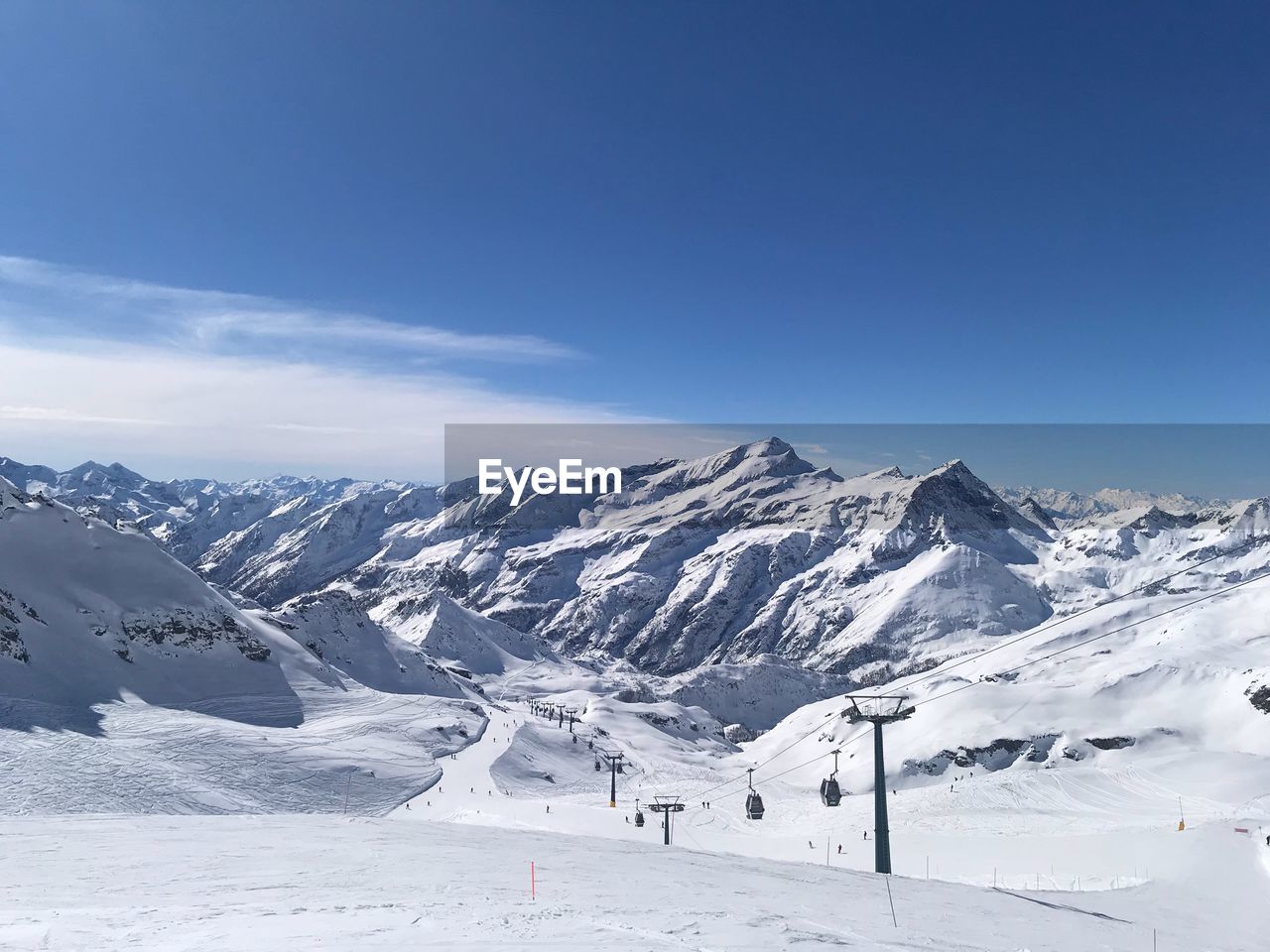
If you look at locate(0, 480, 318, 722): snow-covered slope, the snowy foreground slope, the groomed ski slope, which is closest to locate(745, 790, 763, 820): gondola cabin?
the groomed ski slope

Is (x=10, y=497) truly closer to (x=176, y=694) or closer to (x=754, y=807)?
(x=176, y=694)

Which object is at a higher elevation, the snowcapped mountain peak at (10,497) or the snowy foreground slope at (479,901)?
the snowcapped mountain peak at (10,497)

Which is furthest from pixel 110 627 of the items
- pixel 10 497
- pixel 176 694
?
pixel 10 497

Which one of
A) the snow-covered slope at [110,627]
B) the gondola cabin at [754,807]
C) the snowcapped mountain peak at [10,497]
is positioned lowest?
the gondola cabin at [754,807]

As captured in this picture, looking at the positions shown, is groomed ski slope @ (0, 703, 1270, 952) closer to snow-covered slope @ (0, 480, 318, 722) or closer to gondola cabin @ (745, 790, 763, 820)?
gondola cabin @ (745, 790, 763, 820)

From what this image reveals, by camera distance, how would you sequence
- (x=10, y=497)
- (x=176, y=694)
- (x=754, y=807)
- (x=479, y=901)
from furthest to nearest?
(x=10, y=497)
(x=176, y=694)
(x=754, y=807)
(x=479, y=901)

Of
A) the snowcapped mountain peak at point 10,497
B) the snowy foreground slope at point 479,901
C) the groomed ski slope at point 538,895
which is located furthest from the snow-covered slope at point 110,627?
the snowy foreground slope at point 479,901

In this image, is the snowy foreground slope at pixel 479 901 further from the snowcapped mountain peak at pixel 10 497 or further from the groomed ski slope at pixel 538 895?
the snowcapped mountain peak at pixel 10 497

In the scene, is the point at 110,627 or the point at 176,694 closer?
the point at 176,694

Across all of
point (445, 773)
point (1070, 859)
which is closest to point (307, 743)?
point (445, 773)

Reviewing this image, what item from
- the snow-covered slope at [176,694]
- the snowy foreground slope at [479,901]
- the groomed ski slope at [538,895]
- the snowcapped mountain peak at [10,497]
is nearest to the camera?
the snowy foreground slope at [479,901]

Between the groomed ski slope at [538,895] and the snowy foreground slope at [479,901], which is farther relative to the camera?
the groomed ski slope at [538,895]
